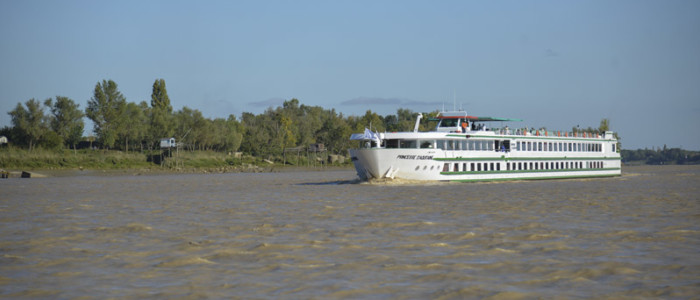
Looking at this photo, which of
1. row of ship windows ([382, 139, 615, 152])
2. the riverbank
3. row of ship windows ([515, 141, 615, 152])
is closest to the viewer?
row of ship windows ([382, 139, 615, 152])

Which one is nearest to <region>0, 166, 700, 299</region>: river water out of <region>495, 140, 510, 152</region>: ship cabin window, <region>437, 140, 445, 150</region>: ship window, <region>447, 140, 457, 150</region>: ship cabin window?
<region>437, 140, 445, 150</region>: ship window

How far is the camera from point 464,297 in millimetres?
11406

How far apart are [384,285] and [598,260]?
5.24 m

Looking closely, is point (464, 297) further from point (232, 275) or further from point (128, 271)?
point (128, 271)

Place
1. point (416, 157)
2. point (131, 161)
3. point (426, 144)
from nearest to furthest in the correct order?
point (416, 157), point (426, 144), point (131, 161)

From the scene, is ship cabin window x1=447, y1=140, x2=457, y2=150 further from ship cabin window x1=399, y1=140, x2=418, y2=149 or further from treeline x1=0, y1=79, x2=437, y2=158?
treeline x1=0, y1=79, x2=437, y2=158

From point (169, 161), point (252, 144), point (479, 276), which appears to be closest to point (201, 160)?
point (169, 161)

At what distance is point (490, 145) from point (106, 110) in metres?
79.0

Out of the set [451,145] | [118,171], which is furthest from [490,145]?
[118,171]

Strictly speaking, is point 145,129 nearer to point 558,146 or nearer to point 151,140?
point 151,140

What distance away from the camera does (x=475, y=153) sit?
5431 centimetres

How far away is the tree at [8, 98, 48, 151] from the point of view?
10462 centimetres

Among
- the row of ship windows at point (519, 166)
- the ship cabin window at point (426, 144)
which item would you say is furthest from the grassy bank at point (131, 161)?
the ship cabin window at point (426, 144)

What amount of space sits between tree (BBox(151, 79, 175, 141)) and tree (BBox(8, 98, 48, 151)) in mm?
18849
